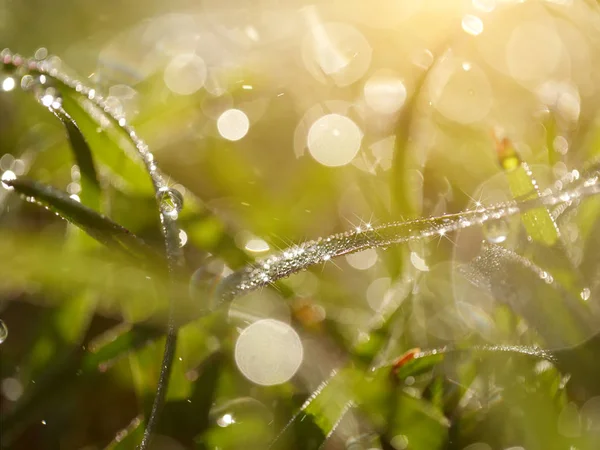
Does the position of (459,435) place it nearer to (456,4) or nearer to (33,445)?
(33,445)

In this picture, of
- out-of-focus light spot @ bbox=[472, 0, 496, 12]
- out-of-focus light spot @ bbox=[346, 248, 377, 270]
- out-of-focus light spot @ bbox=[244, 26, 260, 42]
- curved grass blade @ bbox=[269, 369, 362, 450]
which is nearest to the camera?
curved grass blade @ bbox=[269, 369, 362, 450]

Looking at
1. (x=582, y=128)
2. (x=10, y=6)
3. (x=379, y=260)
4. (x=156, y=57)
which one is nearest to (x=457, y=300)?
(x=379, y=260)

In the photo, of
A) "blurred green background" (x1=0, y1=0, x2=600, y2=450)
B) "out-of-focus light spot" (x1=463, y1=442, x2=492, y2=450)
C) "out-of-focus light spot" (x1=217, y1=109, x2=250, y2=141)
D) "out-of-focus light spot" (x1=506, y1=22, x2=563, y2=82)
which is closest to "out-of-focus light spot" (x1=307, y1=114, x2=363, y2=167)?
"blurred green background" (x1=0, y1=0, x2=600, y2=450)

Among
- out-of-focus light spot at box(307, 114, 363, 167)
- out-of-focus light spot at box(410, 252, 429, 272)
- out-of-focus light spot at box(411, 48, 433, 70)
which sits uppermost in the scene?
out-of-focus light spot at box(411, 48, 433, 70)

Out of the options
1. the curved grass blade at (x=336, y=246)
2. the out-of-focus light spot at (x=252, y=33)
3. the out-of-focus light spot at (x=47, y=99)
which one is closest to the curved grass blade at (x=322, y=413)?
the curved grass blade at (x=336, y=246)

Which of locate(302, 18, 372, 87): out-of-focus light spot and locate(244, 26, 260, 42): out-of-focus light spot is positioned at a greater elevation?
locate(244, 26, 260, 42): out-of-focus light spot

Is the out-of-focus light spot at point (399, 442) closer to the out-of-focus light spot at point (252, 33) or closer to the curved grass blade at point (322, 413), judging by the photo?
the curved grass blade at point (322, 413)

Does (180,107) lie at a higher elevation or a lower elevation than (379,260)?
higher

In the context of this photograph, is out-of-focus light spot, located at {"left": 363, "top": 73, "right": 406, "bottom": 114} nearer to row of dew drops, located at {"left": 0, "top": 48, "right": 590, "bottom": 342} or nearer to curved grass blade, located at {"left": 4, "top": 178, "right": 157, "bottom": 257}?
row of dew drops, located at {"left": 0, "top": 48, "right": 590, "bottom": 342}
